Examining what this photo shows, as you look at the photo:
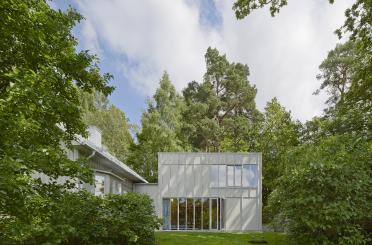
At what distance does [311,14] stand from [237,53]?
32.7m

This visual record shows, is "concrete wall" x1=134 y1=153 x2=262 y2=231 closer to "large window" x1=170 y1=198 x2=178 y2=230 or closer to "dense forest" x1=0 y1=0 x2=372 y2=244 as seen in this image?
"large window" x1=170 y1=198 x2=178 y2=230

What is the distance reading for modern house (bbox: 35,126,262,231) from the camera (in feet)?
84.8

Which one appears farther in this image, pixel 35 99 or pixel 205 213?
pixel 205 213

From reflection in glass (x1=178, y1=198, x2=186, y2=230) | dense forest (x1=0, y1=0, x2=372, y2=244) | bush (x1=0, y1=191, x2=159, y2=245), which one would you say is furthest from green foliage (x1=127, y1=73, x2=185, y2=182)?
bush (x1=0, y1=191, x2=159, y2=245)

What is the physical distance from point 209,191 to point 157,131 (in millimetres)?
10675

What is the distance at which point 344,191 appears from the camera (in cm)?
1188

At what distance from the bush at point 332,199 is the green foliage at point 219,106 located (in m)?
27.2

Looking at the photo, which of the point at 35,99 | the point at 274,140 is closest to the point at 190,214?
the point at 274,140

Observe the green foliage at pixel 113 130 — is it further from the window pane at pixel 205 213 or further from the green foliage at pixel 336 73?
the green foliage at pixel 336 73

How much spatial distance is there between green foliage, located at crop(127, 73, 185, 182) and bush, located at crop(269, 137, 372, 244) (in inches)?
904

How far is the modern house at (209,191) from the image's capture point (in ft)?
84.8

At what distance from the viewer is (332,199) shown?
12094 millimetres

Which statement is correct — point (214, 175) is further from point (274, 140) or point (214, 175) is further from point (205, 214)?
point (274, 140)

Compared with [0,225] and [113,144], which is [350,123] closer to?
[0,225]
